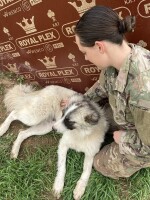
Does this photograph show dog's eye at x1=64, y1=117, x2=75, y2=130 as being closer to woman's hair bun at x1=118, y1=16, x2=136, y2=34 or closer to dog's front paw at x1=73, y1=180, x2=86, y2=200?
dog's front paw at x1=73, y1=180, x2=86, y2=200

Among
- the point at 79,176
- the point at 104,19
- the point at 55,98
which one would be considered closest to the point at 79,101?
the point at 55,98

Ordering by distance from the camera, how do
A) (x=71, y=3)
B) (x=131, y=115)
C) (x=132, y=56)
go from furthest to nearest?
(x=71, y=3)
(x=131, y=115)
(x=132, y=56)

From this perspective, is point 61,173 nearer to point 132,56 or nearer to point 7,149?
point 7,149

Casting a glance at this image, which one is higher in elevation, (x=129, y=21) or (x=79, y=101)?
(x=129, y=21)

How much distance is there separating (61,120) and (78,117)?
0.21 metres

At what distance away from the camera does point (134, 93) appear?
3.49 m

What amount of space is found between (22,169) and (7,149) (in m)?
0.40

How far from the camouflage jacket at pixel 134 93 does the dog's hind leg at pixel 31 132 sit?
4.37 ft

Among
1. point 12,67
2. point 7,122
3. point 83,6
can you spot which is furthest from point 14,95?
point 83,6

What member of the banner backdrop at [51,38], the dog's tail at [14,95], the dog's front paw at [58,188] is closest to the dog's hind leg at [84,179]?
the dog's front paw at [58,188]

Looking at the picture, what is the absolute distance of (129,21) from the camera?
126 inches

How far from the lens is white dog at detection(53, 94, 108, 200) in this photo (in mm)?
4254

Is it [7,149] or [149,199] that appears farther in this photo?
[7,149]

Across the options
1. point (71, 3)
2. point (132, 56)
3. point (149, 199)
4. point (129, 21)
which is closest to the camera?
point (129, 21)
